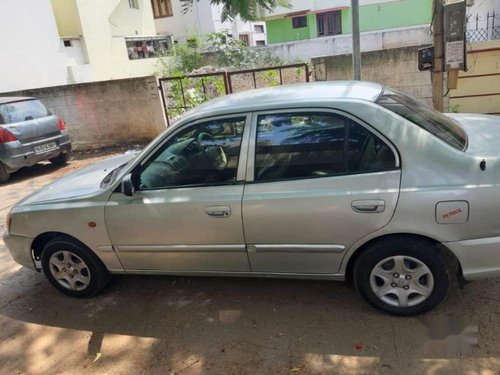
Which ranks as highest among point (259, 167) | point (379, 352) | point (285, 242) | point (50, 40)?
point (50, 40)

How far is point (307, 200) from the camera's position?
290cm

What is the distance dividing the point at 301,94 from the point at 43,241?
2.56 metres

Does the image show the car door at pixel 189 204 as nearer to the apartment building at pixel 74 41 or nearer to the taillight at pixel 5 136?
the taillight at pixel 5 136

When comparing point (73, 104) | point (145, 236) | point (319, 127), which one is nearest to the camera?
point (319, 127)

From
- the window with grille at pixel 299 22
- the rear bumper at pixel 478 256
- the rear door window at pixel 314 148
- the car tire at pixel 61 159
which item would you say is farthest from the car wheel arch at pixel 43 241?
the window with grille at pixel 299 22

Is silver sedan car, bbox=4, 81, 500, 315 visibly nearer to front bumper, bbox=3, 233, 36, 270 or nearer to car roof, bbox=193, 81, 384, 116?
car roof, bbox=193, 81, 384, 116

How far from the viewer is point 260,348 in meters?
2.92

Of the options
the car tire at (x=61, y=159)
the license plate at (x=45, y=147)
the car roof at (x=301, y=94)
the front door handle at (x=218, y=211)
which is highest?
the car roof at (x=301, y=94)

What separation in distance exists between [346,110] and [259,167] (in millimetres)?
709

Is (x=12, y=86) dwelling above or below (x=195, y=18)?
below

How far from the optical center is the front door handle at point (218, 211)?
121 inches

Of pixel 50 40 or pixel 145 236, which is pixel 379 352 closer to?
pixel 145 236

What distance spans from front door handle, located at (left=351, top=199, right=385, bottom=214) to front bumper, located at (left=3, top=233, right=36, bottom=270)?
9.07ft

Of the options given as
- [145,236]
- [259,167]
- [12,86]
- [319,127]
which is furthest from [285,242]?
[12,86]
